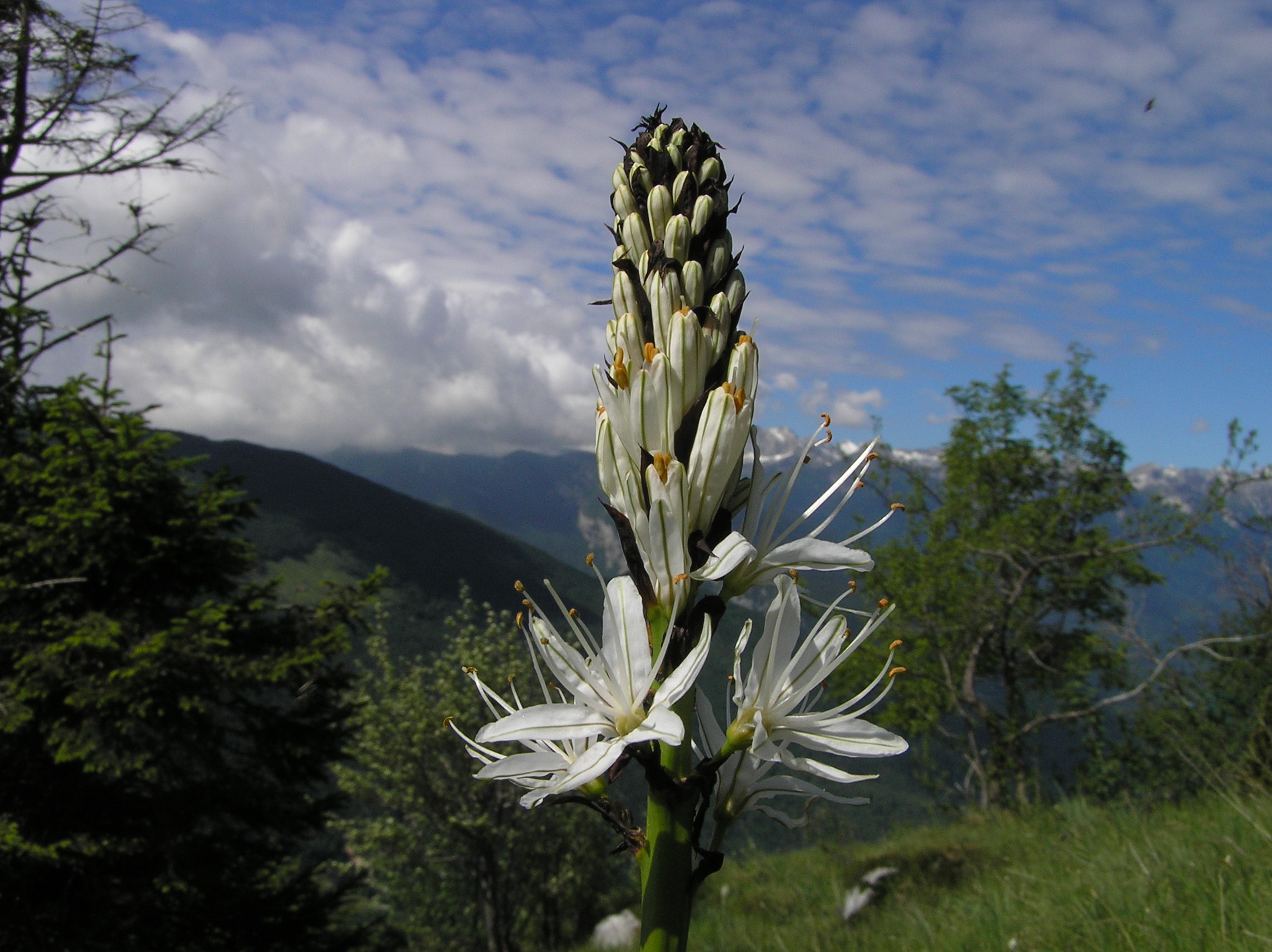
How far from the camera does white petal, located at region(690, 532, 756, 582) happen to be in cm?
167

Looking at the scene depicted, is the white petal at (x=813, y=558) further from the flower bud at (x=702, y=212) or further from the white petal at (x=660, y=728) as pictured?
the flower bud at (x=702, y=212)

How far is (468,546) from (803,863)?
501 feet

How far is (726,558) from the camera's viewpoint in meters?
1.70

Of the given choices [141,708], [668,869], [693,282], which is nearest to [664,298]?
[693,282]

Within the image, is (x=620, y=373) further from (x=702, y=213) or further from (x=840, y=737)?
(x=840, y=737)

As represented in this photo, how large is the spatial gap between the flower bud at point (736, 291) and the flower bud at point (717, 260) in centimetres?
3

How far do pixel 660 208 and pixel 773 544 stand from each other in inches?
39.8

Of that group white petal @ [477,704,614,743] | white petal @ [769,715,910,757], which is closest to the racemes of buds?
white petal @ [477,704,614,743]

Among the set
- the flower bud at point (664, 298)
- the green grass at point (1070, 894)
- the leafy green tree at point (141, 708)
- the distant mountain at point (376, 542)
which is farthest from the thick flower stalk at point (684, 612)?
the distant mountain at point (376, 542)

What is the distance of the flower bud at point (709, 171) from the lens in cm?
211

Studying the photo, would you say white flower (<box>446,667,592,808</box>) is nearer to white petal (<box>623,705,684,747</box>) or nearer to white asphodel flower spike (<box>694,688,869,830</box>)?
white petal (<box>623,705,684,747</box>)

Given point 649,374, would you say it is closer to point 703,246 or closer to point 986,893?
point 703,246

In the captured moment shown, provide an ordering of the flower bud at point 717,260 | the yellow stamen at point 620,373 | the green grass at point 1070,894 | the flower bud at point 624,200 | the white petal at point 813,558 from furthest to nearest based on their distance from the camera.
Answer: the green grass at point 1070,894
the flower bud at point 624,200
the flower bud at point 717,260
the yellow stamen at point 620,373
the white petal at point 813,558

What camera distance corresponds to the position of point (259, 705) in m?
11.4
